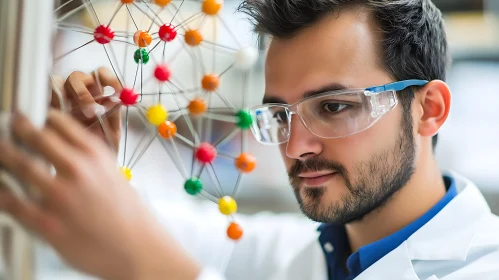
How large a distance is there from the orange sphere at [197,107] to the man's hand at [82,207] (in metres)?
0.33

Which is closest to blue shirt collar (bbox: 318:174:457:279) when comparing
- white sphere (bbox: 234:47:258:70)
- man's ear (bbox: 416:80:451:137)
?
man's ear (bbox: 416:80:451:137)

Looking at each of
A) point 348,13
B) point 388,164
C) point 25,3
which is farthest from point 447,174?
point 25,3

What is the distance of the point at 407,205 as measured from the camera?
3.76ft

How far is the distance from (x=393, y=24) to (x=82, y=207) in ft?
2.67

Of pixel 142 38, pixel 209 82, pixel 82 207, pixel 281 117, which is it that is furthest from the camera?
pixel 281 117

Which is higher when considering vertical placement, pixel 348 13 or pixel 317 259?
pixel 348 13

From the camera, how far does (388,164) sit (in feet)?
3.55

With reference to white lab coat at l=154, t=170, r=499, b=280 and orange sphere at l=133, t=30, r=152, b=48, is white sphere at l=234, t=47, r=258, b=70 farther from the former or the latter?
white lab coat at l=154, t=170, r=499, b=280

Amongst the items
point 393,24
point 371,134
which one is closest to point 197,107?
point 371,134

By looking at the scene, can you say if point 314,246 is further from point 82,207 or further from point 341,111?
point 82,207

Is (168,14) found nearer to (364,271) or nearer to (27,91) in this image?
(27,91)

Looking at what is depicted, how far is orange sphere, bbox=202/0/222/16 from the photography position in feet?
2.72

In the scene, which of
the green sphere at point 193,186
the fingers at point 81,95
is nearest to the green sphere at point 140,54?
the fingers at point 81,95

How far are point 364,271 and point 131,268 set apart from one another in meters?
0.65
